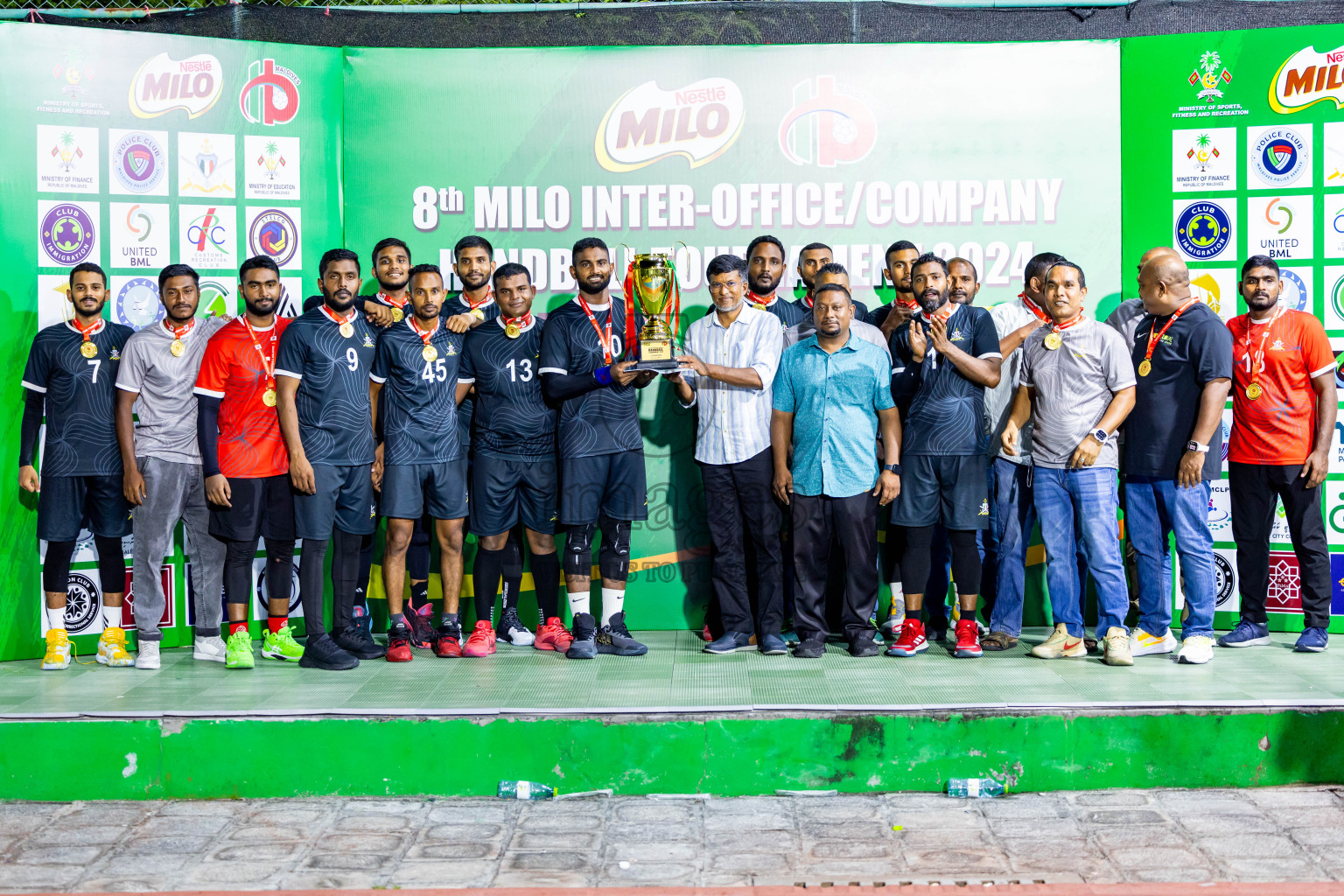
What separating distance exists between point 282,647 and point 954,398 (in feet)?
10.7

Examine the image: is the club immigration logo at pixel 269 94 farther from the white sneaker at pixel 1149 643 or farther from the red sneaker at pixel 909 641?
the white sneaker at pixel 1149 643

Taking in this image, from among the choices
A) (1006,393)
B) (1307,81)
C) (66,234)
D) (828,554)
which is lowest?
(828,554)

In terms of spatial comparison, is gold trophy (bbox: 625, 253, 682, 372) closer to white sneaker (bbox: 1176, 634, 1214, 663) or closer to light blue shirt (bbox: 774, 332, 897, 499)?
light blue shirt (bbox: 774, 332, 897, 499)

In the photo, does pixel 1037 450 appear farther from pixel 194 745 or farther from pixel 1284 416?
pixel 194 745

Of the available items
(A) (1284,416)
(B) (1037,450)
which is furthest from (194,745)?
(A) (1284,416)

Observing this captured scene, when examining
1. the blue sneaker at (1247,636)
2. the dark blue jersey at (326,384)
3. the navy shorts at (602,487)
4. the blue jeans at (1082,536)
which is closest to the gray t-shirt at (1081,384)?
the blue jeans at (1082,536)

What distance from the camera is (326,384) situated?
4793 millimetres

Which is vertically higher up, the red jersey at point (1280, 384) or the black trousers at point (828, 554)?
the red jersey at point (1280, 384)

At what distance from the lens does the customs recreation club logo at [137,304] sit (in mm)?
5492

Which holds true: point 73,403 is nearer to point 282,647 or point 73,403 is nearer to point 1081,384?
point 282,647

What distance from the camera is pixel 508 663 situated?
4879 millimetres

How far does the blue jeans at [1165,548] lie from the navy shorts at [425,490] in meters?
3.03

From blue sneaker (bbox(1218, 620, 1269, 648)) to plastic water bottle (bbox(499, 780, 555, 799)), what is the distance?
3.24 meters

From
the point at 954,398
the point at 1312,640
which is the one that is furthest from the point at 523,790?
the point at 1312,640
